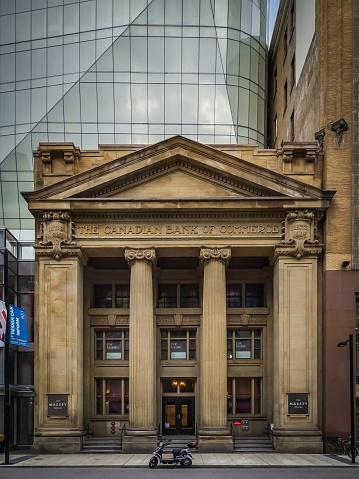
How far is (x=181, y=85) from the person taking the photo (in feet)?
181

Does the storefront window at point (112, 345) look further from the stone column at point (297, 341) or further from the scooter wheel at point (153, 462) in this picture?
the scooter wheel at point (153, 462)

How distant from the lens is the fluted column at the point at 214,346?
3819 cm

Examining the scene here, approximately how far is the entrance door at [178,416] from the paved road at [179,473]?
34.1ft

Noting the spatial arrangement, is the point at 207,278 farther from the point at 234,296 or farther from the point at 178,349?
the point at 178,349

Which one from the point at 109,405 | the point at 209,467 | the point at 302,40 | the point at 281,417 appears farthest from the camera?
the point at 302,40

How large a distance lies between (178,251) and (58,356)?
864cm


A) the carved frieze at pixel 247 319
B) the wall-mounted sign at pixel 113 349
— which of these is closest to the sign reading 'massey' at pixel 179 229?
the carved frieze at pixel 247 319

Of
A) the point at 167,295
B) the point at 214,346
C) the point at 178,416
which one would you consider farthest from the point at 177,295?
the point at 178,416

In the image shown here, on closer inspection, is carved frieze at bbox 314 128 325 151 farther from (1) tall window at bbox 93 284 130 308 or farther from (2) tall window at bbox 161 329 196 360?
(1) tall window at bbox 93 284 130 308

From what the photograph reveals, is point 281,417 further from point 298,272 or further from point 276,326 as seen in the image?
point 298,272

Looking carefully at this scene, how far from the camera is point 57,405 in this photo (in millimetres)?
37875

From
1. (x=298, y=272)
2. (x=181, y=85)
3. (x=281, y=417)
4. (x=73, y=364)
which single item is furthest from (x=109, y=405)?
(x=181, y=85)

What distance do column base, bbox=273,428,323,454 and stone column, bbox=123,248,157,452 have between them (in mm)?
6702

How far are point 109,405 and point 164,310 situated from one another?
6.45m
